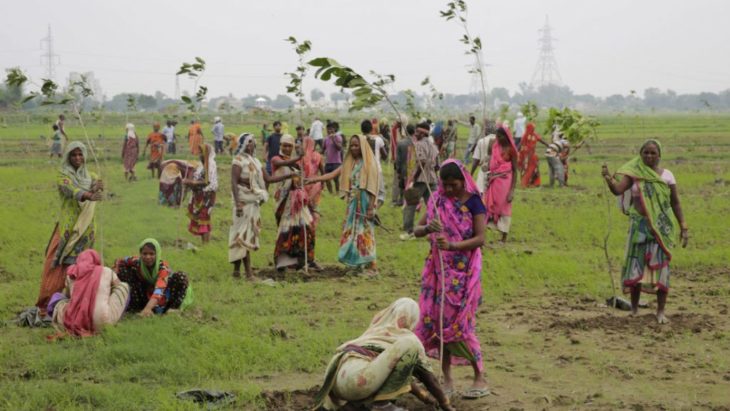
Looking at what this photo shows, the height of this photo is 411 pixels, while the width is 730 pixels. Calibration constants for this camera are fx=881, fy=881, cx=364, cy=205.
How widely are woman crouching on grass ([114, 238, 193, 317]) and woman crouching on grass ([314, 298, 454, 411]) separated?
10.2ft

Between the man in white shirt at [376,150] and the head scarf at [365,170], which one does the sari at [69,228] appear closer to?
the head scarf at [365,170]

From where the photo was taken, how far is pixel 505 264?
36.7 feet

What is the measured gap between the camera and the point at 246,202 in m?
10.3

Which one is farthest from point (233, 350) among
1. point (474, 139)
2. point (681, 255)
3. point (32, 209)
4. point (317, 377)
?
point (474, 139)

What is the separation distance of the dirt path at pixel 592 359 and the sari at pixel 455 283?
16.9 inches

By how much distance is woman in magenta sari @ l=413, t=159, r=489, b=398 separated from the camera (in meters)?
5.88

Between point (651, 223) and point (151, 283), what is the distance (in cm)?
470

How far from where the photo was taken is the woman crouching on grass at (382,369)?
5.31 meters

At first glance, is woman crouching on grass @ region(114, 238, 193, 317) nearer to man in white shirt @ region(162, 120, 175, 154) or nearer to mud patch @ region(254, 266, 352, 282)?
mud patch @ region(254, 266, 352, 282)

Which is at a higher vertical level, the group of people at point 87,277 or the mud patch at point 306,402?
the group of people at point 87,277

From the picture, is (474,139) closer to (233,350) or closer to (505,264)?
(505,264)

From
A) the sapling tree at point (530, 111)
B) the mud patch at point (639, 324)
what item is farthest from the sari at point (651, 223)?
the sapling tree at point (530, 111)

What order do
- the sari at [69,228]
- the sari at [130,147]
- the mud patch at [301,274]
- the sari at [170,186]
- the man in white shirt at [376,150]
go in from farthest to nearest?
the sari at [130,147]
the sari at [170,186]
the man in white shirt at [376,150]
the mud patch at [301,274]
the sari at [69,228]

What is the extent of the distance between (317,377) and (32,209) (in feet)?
39.4
